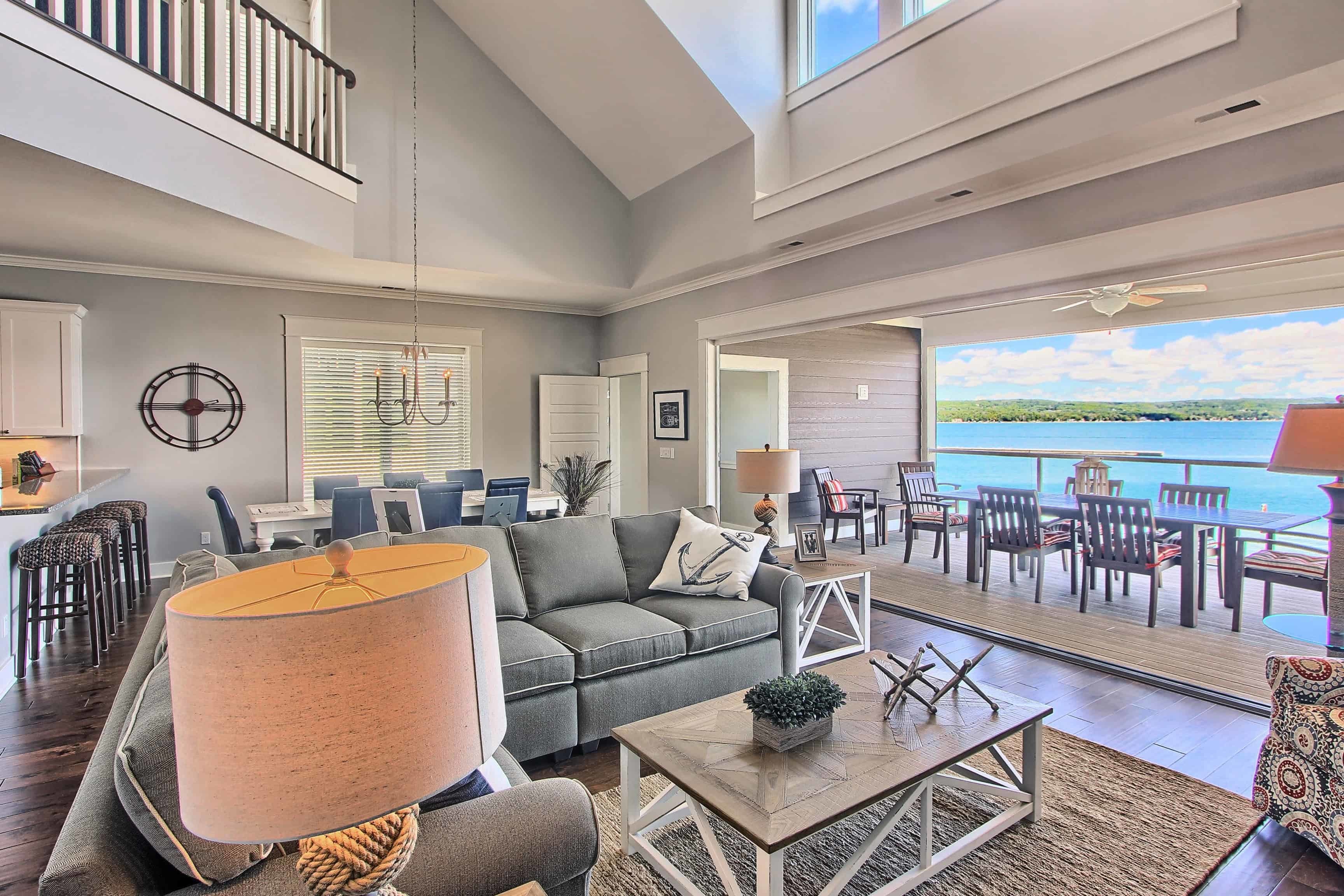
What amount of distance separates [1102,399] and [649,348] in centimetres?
583

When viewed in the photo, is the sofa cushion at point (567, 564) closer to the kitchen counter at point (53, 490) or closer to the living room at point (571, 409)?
the living room at point (571, 409)

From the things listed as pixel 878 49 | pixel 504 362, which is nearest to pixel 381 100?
pixel 504 362

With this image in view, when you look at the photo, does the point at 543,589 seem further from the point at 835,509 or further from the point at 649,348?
the point at 835,509

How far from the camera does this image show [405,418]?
6.60 m

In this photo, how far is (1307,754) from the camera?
7.32ft

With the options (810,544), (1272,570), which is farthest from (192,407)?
(1272,570)

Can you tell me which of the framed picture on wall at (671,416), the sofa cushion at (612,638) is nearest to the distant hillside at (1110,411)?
the framed picture on wall at (671,416)

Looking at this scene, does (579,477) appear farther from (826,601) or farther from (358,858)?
(358,858)

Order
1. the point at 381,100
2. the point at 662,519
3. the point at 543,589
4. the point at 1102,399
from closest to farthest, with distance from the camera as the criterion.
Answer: the point at 543,589
the point at 662,519
the point at 381,100
the point at 1102,399

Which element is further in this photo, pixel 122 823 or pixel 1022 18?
pixel 1022 18

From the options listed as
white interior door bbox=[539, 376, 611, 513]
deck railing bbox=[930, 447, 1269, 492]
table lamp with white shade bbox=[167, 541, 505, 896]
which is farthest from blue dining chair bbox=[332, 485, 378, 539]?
deck railing bbox=[930, 447, 1269, 492]

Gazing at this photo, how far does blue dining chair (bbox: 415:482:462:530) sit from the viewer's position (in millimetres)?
4523

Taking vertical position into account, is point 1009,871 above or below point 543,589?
below

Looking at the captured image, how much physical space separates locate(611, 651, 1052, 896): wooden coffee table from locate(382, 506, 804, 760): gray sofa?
0.55m
